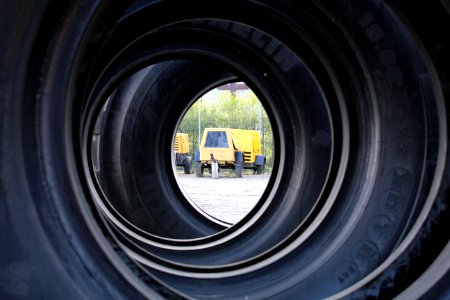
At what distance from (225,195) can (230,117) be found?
1531cm

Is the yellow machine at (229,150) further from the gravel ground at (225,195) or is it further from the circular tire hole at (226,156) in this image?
the gravel ground at (225,195)

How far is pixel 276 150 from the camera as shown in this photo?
11.9 ft

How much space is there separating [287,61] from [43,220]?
262 cm

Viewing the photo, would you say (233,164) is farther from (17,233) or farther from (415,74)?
(17,233)

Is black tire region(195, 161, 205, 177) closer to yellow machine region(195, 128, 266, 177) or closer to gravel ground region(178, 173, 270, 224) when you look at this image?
yellow machine region(195, 128, 266, 177)

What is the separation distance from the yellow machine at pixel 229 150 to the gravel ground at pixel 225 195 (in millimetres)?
596

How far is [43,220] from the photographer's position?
2.39ft

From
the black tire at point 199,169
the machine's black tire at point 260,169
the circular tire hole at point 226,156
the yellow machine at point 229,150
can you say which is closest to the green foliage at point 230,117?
the circular tire hole at point 226,156

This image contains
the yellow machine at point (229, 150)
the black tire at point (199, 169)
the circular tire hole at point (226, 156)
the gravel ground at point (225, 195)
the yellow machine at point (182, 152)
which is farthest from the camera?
the yellow machine at point (182, 152)

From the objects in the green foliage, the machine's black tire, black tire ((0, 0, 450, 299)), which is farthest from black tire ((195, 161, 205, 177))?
black tire ((0, 0, 450, 299))

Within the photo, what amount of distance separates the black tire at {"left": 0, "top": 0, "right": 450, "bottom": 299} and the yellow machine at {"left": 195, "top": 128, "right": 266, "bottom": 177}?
11559mm

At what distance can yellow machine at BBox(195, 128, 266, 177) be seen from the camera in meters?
16.0

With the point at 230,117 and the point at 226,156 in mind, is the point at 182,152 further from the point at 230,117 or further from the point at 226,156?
the point at 230,117

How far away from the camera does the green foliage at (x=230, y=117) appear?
24.8 meters
